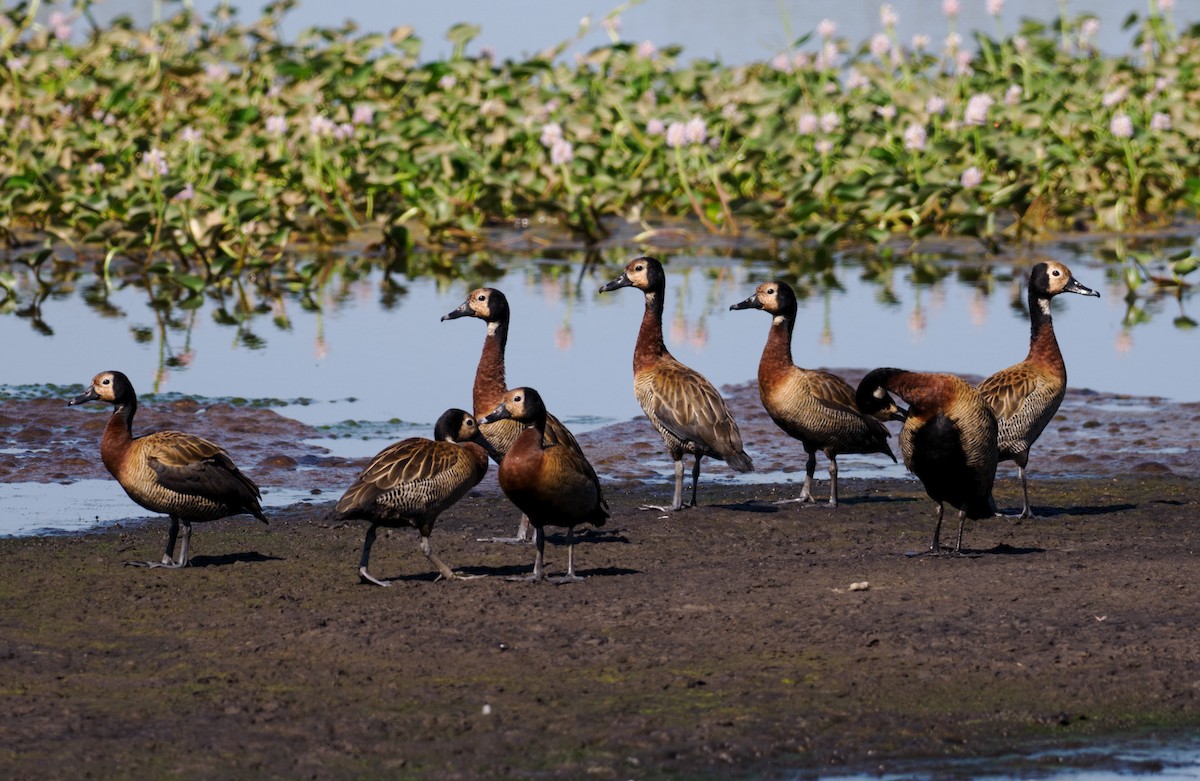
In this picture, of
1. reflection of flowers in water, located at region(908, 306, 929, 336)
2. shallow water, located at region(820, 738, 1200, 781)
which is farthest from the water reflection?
shallow water, located at region(820, 738, 1200, 781)

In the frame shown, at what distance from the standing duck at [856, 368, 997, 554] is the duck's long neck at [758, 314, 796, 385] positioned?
1.77m

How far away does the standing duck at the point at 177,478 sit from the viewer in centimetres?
840

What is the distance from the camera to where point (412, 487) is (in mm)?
8062

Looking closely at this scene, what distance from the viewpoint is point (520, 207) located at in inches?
791

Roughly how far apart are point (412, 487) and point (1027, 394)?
3.42 meters

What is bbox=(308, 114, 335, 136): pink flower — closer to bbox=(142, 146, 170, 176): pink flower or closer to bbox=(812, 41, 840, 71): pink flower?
bbox=(142, 146, 170, 176): pink flower

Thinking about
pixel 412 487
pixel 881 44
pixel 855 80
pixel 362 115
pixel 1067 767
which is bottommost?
pixel 1067 767

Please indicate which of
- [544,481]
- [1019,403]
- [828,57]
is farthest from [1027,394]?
[828,57]

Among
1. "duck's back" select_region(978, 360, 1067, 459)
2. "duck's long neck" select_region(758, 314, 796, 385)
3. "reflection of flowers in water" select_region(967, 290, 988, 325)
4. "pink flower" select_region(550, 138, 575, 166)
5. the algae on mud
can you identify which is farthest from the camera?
"pink flower" select_region(550, 138, 575, 166)

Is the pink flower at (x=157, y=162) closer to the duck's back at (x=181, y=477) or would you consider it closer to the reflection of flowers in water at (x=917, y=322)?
the reflection of flowers in water at (x=917, y=322)

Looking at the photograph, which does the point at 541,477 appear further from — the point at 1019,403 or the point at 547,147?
the point at 547,147

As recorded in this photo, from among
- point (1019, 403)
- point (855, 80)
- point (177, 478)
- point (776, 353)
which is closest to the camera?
point (177, 478)

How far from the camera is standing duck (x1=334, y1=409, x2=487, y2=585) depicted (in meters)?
8.02

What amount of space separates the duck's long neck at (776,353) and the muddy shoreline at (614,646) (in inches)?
27.9
